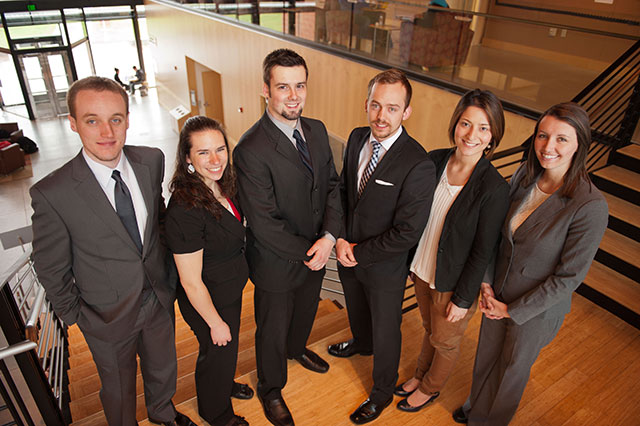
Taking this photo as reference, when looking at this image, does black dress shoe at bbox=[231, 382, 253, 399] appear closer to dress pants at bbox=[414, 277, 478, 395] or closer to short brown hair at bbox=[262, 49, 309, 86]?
dress pants at bbox=[414, 277, 478, 395]

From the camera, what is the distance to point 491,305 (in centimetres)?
230

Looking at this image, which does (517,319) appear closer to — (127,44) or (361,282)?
(361,282)

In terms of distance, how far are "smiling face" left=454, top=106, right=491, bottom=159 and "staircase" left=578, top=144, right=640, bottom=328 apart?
2.43 meters

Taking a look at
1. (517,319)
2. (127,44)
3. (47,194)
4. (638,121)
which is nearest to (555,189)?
(517,319)

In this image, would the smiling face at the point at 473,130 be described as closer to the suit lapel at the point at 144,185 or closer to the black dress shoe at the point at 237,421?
the suit lapel at the point at 144,185

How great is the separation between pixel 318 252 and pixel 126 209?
43.3 inches

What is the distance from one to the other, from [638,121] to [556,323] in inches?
139

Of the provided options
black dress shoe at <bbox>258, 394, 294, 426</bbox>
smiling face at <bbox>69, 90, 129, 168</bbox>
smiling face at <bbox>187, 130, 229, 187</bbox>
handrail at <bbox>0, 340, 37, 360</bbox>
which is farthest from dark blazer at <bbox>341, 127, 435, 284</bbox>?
handrail at <bbox>0, 340, 37, 360</bbox>

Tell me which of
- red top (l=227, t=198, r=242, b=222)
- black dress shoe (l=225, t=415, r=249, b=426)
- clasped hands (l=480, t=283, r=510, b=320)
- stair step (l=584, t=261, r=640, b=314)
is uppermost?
red top (l=227, t=198, r=242, b=222)

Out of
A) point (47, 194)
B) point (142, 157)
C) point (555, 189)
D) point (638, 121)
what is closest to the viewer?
point (47, 194)

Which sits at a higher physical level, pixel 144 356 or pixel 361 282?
pixel 361 282

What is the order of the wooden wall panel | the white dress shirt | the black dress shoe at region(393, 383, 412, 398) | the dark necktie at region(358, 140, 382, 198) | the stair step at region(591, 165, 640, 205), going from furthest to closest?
the wooden wall panel
the stair step at region(591, 165, 640, 205)
the black dress shoe at region(393, 383, 412, 398)
the dark necktie at region(358, 140, 382, 198)
the white dress shirt

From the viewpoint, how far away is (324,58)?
743cm

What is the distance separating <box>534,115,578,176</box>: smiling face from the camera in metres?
1.95
